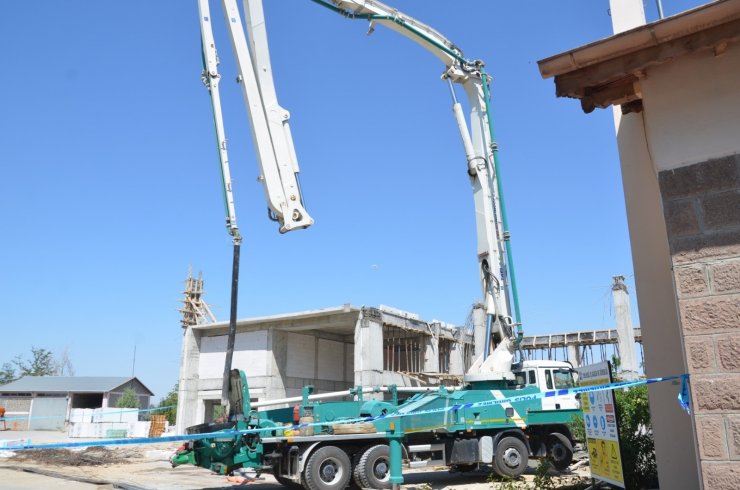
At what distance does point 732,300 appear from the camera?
421 cm

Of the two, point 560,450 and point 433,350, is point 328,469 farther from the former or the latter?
point 433,350

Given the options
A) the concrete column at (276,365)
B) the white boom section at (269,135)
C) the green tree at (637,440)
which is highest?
the white boom section at (269,135)

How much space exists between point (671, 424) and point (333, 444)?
755 centimetres

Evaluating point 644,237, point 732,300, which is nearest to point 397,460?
point 644,237

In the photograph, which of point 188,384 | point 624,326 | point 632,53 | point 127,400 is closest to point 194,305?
point 127,400

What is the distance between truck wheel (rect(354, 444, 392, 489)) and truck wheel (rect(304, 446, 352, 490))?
235 mm

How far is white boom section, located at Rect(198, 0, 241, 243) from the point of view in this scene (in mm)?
10461

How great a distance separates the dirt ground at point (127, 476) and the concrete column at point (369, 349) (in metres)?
8.70

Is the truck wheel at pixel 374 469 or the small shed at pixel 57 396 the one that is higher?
the small shed at pixel 57 396

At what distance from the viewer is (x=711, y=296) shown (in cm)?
427

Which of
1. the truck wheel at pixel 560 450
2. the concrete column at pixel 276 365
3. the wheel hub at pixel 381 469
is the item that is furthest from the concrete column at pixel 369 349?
the wheel hub at pixel 381 469

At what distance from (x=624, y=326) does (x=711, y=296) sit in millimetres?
21585

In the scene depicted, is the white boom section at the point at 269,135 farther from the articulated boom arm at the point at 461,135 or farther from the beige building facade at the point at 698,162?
the beige building facade at the point at 698,162

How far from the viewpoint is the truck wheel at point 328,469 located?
37.6 ft
